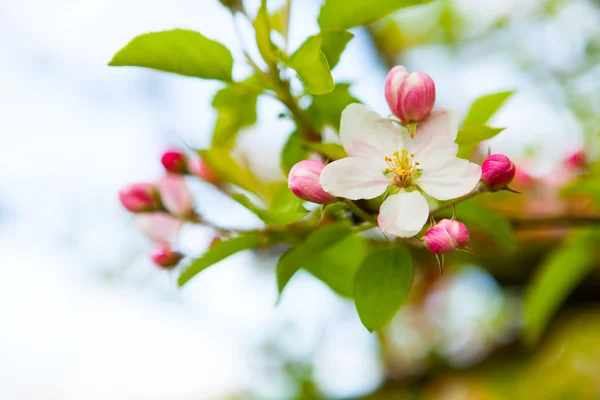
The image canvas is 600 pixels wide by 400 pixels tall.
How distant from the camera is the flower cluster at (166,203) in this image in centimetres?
72

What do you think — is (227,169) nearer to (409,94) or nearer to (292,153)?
(292,153)

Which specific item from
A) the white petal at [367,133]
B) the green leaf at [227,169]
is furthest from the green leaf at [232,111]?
the white petal at [367,133]

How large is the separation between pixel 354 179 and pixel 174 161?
0.30m

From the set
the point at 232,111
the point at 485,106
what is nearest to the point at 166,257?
the point at 232,111

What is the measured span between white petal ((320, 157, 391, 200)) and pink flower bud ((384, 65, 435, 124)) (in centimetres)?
6

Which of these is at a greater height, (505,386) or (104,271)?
(104,271)

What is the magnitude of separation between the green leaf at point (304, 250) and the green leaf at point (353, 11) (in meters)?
0.21

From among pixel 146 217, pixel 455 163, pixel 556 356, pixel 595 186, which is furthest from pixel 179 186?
pixel 556 356

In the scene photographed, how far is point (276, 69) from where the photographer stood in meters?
0.60

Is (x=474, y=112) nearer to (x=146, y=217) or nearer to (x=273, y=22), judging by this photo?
(x=273, y=22)

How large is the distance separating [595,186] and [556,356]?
1.24 meters

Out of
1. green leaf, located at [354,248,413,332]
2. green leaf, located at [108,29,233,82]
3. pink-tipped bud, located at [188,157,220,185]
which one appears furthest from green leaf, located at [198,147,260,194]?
green leaf, located at [354,248,413,332]

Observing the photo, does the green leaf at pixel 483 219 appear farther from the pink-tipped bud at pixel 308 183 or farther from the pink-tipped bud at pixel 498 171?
the pink-tipped bud at pixel 308 183

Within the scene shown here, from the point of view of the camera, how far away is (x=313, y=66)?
507mm
